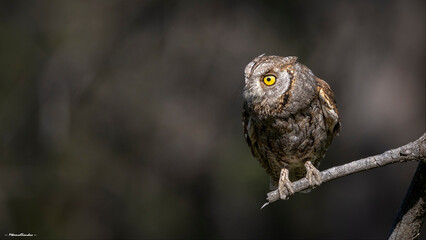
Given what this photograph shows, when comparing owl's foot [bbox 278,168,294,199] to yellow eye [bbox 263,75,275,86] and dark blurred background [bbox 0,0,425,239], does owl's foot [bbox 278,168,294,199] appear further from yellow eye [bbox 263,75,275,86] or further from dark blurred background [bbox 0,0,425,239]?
dark blurred background [bbox 0,0,425,239]

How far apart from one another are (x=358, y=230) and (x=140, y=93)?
3.31 meters

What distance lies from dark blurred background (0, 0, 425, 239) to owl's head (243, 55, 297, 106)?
11.8 feet

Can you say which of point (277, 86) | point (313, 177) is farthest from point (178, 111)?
point (313, 177)

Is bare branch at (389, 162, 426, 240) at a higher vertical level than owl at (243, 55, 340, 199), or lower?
lower

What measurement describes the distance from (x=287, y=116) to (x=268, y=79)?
30 centimetres

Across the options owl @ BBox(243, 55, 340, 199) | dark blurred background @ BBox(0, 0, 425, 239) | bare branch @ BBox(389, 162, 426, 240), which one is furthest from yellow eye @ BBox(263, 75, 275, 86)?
dark blurred background @ BBox(0, 0, 425, 239)

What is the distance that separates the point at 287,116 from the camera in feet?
10.7

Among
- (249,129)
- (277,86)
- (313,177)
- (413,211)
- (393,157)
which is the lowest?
(413,211)

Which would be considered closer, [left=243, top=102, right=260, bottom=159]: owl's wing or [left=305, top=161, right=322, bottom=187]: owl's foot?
[left=305, top=161, right=322, bottom=187]: owl's foot

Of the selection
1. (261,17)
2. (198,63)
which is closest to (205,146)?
(198,63)

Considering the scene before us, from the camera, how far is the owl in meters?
3.06

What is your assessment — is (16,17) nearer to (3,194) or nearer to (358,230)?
(3,194)

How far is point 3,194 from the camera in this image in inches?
282

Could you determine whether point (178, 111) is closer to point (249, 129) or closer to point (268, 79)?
point (249, 129)
